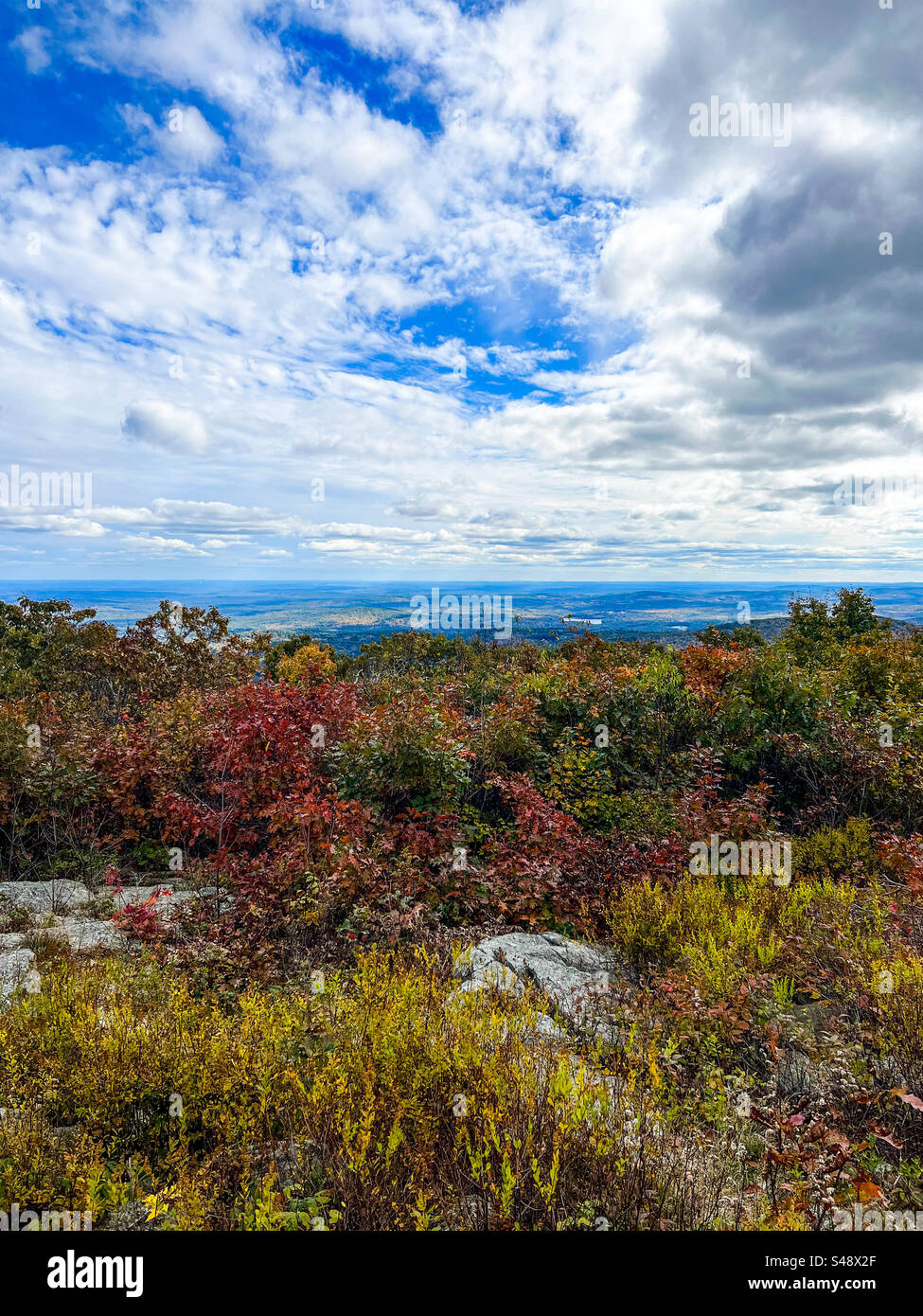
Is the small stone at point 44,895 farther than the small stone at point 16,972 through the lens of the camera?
Yes

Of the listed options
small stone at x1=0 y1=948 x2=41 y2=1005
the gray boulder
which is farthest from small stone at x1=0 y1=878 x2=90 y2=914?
the gray boulder

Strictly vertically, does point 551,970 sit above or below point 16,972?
below

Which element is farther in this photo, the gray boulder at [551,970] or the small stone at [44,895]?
the small stone at [44,895]

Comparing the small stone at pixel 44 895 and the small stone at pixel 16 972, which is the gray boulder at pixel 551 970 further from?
the small stone at pixel 44 895

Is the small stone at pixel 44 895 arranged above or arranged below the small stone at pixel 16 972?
below

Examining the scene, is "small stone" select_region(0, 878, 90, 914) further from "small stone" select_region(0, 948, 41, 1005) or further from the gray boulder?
the gray boulder

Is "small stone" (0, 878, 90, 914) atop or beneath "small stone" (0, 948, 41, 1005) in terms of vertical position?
beneath

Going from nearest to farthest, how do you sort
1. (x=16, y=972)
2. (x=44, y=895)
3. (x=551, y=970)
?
(x=16, y=972) < (x=551, y=970) < (x=44, y=895)

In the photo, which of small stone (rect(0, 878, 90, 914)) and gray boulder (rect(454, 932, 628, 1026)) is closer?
gray boulder (rect(454, 932, 628, 1026))

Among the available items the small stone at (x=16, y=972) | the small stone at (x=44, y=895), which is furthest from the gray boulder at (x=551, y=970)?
the small stone at (x=44, y=895)

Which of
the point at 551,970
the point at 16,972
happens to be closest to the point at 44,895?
the point at 16,972

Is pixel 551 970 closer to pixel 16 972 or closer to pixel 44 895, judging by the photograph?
pixel 16 972
